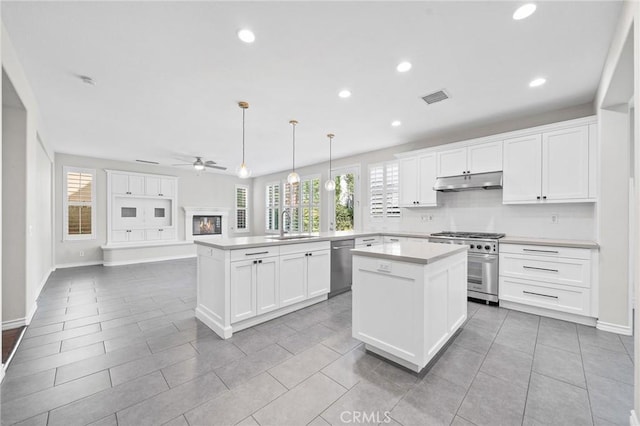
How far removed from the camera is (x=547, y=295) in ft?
10.3

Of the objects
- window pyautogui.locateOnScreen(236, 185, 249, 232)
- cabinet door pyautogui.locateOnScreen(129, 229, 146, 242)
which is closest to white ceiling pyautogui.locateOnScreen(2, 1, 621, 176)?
cabinet door pyautogui.locateOnScreen(129, 229, 146, 242)

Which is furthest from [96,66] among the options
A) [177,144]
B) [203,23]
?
[177,144]

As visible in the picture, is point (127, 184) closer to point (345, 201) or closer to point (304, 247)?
point (345, 201)

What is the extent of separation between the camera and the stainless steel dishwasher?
151 inches

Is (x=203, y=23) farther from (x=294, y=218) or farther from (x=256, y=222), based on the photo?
(x=256, y=222)

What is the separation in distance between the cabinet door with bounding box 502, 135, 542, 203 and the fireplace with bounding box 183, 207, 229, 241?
7994 millimetres

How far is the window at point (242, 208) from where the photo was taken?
9461mm

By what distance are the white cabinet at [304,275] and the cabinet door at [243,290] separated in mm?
408

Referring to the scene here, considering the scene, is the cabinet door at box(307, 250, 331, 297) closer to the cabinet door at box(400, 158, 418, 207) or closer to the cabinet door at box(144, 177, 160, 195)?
the cabinet door at box(400, 158, 418, 207)

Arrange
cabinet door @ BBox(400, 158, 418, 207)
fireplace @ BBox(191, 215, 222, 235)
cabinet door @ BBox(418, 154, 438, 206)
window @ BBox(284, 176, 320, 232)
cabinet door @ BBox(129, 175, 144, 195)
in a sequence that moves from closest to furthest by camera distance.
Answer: cabinet door @ BBox(418, 154, 438, 206)
cabinet door @ BBox(400, 158, 418, 207)
cabinet door @ BBox(129, 175, 144, 195)
window @ BBox(284, 176, 320, 232)
fireplace @ BBox(191, 215, 222, 235)

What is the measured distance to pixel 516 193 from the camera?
3.65 m

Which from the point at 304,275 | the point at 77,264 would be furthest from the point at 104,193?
the point at 304,275

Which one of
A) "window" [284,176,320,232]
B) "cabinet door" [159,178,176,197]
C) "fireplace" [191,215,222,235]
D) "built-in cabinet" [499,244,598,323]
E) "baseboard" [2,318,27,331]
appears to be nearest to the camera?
"baseboard" [2,318,27,331]

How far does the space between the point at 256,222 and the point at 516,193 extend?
315 inches
